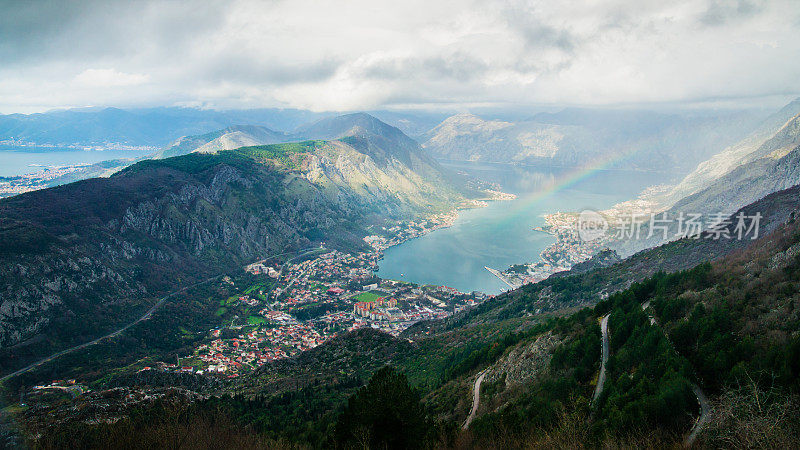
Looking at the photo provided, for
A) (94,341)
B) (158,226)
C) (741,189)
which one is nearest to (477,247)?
(741,189)

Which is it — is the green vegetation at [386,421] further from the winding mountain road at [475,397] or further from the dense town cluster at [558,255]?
the dense town cluster at [558,255]

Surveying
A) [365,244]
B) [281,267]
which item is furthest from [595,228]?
[281,267]

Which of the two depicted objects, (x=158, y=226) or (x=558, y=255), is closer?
(x=158, y=226)

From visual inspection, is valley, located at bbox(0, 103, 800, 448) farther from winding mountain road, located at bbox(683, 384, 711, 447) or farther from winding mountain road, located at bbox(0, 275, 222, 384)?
winding mountain road, located at bbox(0, 275, 222, 384)

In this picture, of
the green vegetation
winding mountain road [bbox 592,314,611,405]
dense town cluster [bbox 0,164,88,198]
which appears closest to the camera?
the green vegetation

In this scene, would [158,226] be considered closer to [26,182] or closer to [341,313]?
[341,313]

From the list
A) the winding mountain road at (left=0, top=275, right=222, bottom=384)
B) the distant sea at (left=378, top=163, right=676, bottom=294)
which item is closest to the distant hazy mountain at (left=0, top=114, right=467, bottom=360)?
the winding mountain road at (left=0, top=275, right=222, bottom=384)

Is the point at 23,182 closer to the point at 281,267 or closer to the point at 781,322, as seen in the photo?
the point at 281,267

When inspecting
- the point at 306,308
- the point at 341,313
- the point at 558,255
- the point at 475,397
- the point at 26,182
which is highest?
the point at 26,182

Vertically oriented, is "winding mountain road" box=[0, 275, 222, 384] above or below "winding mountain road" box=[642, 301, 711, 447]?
below
